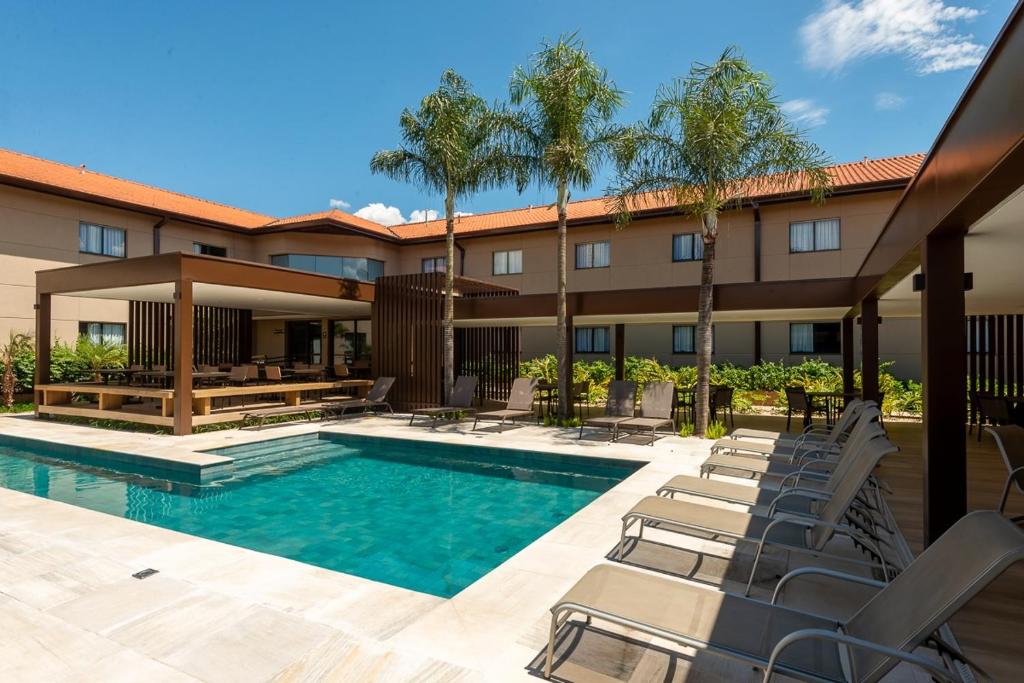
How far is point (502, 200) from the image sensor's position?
1554 centimetres

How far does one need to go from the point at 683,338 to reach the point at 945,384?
15274 millimetres

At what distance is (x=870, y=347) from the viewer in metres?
9.60

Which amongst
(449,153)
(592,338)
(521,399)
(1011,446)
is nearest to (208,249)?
(449,153)

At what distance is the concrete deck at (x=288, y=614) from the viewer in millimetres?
2975

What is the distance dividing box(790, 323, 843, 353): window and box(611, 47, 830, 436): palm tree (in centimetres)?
822

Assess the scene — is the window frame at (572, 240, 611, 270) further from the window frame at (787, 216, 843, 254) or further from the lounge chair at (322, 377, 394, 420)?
the lounge chair at (322, 377, 394, 420)

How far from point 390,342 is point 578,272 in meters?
8.35

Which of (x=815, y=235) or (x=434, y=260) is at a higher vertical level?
(x=434, y=260)

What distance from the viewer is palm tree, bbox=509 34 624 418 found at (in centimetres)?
1209

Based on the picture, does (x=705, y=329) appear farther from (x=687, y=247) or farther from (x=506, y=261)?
(x=506, y=261)

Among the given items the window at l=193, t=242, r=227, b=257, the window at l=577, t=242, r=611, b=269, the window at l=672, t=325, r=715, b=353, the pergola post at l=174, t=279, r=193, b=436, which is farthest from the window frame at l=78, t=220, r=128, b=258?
the window at l=672, t=325, r=715, b=353

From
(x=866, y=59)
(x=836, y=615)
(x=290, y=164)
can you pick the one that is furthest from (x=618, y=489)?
(x=290, y=164)

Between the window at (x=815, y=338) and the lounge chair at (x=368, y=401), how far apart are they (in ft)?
42.8

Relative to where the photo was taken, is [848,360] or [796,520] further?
[848,360]
